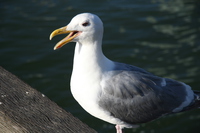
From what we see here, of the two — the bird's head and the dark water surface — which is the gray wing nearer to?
the bird's head

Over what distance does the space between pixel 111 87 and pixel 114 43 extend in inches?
156

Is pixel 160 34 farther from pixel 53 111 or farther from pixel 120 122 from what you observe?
pixel 53 111

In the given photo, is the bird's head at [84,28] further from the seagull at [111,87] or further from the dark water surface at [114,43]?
the dark water surface at [114,43]

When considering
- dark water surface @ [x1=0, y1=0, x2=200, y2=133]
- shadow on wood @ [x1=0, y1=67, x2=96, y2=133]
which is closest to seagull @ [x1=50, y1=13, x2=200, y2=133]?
shadow on wood @ [x1=0, y1=67, x2=96, y2=133]

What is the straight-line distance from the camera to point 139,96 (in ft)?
11.6

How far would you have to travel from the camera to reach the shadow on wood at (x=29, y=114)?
2.70 metres

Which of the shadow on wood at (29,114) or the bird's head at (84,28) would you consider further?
the bird's head at (84,28)

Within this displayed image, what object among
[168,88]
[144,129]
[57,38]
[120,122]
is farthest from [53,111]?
[57,38]

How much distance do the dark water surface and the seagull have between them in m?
2.10

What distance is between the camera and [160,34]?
7.38 meters

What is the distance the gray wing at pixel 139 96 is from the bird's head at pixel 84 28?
1.41 ft

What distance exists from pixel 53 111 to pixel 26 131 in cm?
36

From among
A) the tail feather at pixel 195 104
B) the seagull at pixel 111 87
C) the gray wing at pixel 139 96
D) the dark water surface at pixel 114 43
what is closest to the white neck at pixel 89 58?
the seagull at pixel 111 87

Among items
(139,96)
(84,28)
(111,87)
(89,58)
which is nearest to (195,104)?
(139,96)
